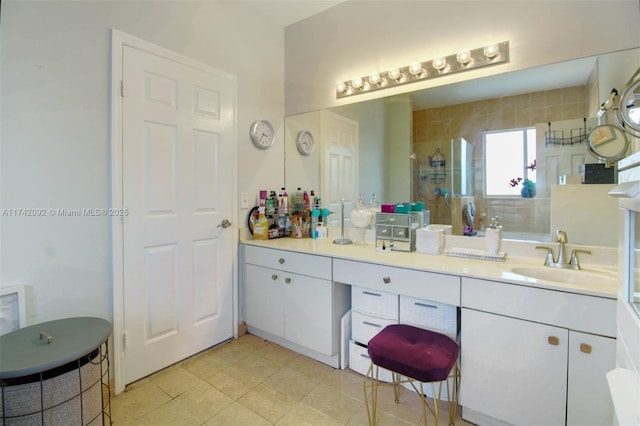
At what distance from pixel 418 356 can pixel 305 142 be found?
202 centimetres

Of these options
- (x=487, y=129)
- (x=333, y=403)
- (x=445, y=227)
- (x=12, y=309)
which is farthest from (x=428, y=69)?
(x=12, y=309)

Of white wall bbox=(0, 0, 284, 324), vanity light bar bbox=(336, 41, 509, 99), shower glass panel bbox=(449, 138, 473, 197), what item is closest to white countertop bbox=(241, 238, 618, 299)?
shower glass panel bbox=(449, 138, 473, 197)

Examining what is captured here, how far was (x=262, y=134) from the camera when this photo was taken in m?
2.55

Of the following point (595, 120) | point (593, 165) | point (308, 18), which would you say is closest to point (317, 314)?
point (593, 165)

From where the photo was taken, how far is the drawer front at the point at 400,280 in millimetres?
1473

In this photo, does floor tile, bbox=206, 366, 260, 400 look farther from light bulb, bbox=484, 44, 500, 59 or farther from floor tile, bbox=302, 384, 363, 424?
light bulb, bbox=484, 44, 500, 59

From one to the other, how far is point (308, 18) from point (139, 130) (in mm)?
1769

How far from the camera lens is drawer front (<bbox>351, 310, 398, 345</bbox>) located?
5.82 ft

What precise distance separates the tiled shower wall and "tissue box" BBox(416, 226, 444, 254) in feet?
0.60

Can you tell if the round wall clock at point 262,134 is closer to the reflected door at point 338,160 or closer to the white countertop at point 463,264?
the reflected door at point 338,160

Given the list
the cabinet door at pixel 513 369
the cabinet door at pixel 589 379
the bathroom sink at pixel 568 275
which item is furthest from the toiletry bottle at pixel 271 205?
the cabinet door at pixel 589 379

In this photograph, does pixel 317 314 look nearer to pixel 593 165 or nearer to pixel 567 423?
pixel 567 423

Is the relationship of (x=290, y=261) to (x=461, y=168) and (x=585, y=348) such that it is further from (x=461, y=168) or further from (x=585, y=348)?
(x=585, y=348)

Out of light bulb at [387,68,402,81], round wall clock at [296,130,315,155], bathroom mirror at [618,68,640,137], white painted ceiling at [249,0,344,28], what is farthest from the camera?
round wall clock at [296,130,315,155]
